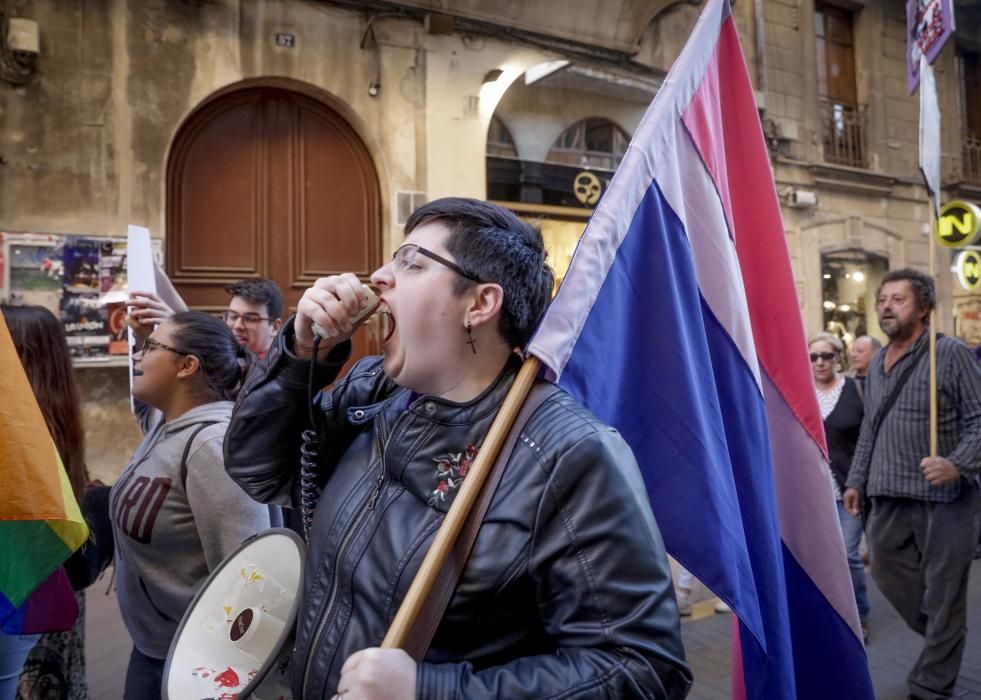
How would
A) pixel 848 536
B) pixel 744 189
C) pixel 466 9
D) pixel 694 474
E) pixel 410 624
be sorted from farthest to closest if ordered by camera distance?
pixel 466 9 < pixel 848 536 < pixel 744 189 < pixel 694 474 < pixel 410 624

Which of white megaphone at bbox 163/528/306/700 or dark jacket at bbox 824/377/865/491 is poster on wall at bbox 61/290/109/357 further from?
dark jacket at bbox 824/377/865/491

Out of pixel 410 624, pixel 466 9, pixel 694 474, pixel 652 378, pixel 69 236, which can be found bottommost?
pixel 410 624

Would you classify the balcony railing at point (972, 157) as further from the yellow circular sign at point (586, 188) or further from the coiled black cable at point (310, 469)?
the coiled black cable at point (310, 469)

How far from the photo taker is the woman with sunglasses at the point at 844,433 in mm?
4887

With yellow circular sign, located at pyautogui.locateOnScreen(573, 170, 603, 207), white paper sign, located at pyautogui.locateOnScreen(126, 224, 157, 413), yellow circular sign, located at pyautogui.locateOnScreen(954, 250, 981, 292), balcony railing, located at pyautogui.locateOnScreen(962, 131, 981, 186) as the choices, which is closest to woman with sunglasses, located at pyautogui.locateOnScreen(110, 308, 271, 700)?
white paper sign, located at pyautogui.locateOnScreen(126, 224, 157, 413)

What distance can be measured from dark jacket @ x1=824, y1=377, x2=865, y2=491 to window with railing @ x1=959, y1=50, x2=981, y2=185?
547 inches

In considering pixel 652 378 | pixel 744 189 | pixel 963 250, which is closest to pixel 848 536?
pixel 744 189

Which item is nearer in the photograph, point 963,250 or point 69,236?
point 69,236

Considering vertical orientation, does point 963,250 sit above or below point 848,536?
above

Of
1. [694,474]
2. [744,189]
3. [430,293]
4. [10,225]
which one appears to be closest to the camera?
[430,293]

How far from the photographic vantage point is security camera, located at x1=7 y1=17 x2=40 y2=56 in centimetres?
650

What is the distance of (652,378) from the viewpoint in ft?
6.15

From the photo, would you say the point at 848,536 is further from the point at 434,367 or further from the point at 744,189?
the point at 434,367

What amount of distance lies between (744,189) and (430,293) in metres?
1.25
